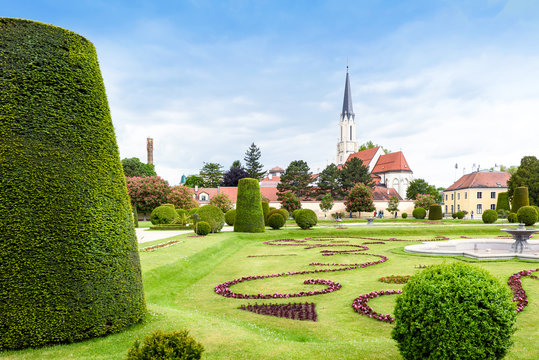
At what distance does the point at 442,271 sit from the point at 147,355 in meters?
3.14

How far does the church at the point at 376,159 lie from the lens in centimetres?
8150

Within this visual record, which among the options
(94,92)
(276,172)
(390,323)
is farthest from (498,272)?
(276,172)

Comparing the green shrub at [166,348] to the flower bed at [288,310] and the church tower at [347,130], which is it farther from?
the church tower at [347,130]

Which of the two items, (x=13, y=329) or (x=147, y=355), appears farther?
(x=13, y=329)

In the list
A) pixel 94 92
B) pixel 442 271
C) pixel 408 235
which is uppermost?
pixel 94 92

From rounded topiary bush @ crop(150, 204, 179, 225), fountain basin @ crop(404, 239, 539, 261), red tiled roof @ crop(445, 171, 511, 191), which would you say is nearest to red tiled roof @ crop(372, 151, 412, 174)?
red tiled roof @ crop(445, 171, 511, 191)

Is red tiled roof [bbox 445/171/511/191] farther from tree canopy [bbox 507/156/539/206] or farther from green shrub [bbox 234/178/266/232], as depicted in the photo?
green shrub [bbox 234/178/266/232]

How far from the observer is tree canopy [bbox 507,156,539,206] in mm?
46719

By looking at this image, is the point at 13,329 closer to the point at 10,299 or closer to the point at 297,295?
the point at 10,299

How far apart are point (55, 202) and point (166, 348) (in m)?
2.69

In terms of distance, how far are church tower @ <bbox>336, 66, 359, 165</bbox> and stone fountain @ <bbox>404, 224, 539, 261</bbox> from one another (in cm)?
8047

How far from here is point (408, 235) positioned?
26688mm

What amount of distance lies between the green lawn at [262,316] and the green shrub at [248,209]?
7.46 m

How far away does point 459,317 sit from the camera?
3.74m
